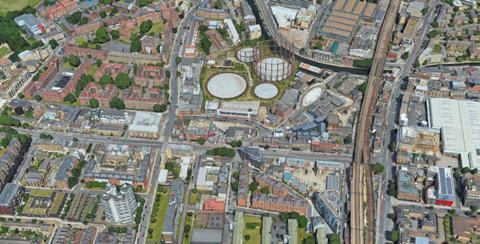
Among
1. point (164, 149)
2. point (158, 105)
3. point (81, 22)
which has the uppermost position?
point (81, 22)

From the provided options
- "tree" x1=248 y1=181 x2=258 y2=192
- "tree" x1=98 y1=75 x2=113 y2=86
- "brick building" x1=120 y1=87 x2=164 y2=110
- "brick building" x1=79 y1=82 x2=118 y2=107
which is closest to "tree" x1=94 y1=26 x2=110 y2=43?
"tree" x1=98 y1=75 x2=113 y2=86

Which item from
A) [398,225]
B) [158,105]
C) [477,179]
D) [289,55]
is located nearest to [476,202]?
[477,179]

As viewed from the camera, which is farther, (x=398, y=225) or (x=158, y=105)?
(x=158, y=105)

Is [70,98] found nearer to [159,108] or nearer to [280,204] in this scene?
[159,108]

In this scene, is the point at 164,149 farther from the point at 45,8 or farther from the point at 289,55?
the point at 45,8

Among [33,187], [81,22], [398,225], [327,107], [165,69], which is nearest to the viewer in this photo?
[398,225]
